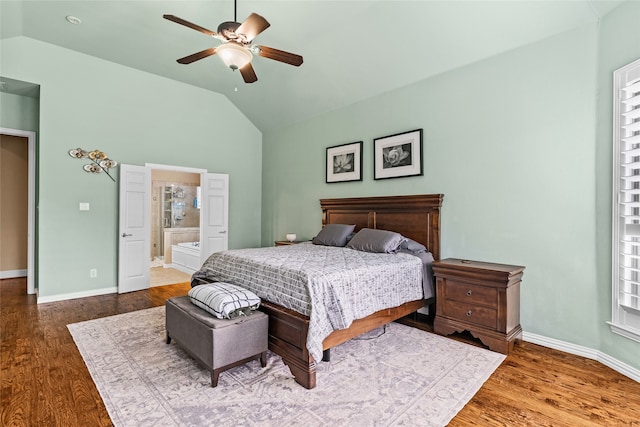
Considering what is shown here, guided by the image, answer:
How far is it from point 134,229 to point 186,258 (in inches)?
68.2

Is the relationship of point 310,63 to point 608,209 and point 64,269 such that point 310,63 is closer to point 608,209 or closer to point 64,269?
point 608,209

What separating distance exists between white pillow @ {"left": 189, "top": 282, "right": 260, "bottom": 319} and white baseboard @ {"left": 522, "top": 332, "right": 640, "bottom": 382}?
8.74ft

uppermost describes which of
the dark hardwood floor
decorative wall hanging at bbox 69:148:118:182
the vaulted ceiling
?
the vaulted ceiling

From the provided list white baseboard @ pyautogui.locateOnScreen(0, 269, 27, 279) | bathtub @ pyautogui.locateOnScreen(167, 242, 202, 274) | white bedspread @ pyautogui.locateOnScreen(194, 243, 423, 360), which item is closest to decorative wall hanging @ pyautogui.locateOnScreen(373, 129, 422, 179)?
white bedspread @ pyautogui.locateOnScreen(194, 243, 423, 360)

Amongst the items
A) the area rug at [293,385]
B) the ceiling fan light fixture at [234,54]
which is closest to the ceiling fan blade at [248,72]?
the ceiling fan light fixture at [234,54]

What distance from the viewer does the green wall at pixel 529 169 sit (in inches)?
108

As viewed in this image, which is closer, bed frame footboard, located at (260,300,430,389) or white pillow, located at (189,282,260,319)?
bed frame footboard, located at (260,300,430,389)

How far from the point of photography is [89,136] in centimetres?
470

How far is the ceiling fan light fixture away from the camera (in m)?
2.65

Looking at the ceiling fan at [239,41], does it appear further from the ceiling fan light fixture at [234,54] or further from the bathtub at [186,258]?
the bathtub at [186,258]

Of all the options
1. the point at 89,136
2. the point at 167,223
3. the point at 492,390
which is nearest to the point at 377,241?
the point at 492,390

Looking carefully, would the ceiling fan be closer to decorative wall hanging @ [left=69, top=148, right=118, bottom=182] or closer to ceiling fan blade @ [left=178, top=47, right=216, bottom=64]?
ceiling fan blade @ [left=178, top=47, right=216, bottom=64]

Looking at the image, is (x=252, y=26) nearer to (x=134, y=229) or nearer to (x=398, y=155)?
(x=398, y=155)

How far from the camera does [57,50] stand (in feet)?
14.6
